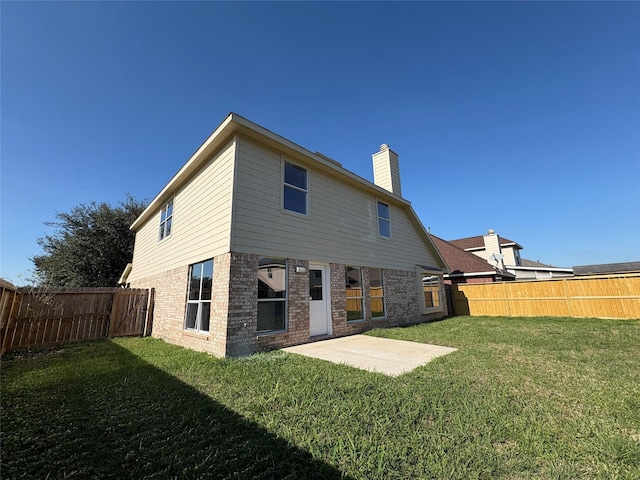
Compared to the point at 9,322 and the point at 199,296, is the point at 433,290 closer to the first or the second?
the point at 199,296

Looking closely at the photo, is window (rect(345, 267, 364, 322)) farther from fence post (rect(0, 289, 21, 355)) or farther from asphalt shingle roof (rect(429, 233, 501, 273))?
asphalt shingle roof (rect(429, 233, 501, 273))

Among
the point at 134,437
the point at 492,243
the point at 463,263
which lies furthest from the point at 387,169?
the point at 492,243

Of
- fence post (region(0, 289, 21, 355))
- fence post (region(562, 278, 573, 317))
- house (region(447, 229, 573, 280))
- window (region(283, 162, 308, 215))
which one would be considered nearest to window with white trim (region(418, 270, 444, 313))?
fence post (region(562, 278, 573, 317))

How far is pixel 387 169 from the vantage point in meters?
12.0

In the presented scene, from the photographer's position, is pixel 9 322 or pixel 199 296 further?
pixel 9 322

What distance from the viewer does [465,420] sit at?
2809 millimetres

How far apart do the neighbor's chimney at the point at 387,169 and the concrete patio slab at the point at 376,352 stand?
7.05 m

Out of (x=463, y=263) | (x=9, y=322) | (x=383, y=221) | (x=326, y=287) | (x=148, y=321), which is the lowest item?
(x=148, y=321)

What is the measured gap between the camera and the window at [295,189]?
7.66m

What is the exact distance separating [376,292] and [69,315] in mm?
11003

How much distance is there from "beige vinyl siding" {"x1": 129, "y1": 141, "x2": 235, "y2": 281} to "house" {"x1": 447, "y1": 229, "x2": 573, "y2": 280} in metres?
20.8

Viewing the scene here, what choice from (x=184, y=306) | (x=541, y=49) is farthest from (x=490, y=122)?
(x=184, y=306)

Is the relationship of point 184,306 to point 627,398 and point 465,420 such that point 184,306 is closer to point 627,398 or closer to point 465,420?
point 465,420

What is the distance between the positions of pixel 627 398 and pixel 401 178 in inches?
419
